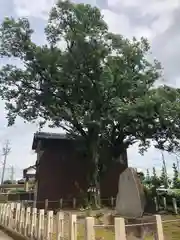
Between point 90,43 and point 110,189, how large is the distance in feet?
43.3

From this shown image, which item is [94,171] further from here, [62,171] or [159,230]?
[159,230]

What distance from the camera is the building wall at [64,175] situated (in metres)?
22.5

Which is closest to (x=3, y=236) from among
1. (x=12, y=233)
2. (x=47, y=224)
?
(x=12, y=233)

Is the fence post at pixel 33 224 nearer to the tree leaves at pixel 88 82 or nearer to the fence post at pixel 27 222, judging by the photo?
the fence post at pixel 27 222

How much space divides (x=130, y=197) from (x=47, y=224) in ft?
19.3

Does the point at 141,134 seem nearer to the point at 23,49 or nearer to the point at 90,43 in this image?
the point at 90,43

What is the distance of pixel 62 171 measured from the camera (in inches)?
920

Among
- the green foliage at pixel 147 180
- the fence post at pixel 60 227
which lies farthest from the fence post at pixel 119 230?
the green foliage at pixel 147 180

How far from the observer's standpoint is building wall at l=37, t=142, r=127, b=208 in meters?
22.5

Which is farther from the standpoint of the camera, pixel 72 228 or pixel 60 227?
pixel 60 227

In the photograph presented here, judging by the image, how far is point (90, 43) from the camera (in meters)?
17.6

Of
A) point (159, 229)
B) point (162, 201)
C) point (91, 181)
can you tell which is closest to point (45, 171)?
point (91, 181)

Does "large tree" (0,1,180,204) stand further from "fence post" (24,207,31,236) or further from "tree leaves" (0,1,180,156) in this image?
"fence post" (24,207,31,236)

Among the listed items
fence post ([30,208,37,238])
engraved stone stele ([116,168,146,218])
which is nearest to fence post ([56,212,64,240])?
fence post ([30,208,37,238])
